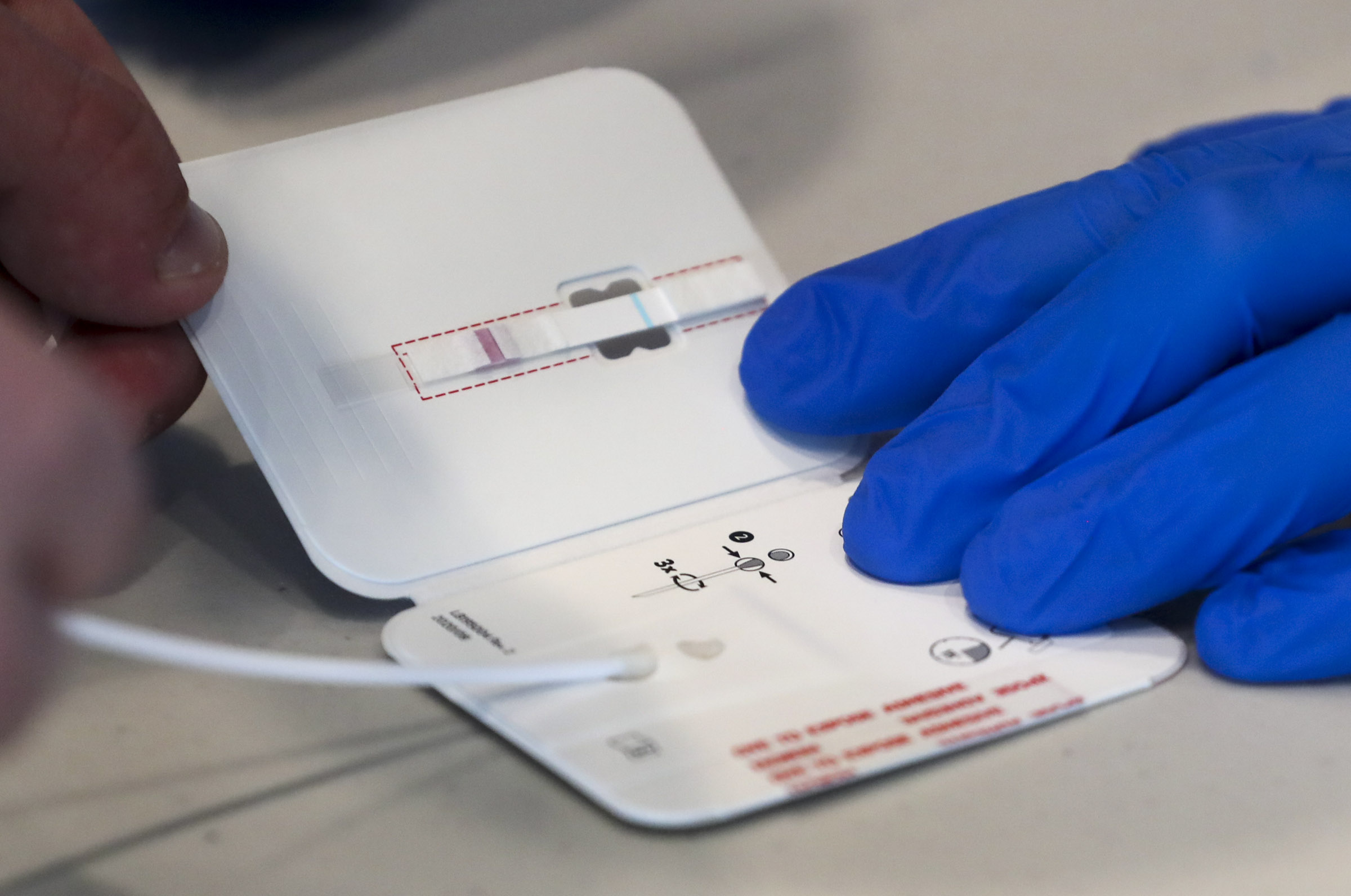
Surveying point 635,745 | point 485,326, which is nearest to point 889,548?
point 635,745

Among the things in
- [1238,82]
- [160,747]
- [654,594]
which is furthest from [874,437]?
[1238,82]

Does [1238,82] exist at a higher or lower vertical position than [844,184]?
lower

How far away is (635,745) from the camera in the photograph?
568 mm

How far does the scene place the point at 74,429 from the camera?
332mm

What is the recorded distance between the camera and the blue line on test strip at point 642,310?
82 cm

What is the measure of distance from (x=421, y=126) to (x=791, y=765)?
0.55 metres

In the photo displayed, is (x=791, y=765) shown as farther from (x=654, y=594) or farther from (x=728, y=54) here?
(x=728, y=54)

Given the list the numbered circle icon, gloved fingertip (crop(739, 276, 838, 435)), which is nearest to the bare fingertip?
gloved fingertip (crop(739, 276, 838, 435))

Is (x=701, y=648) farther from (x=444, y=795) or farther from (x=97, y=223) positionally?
(x=97, y=223)

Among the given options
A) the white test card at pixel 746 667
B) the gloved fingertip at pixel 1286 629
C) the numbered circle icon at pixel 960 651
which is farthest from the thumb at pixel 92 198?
the gloved fingertip at pixel 1286 629

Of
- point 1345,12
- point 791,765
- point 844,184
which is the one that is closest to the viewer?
point 791,765

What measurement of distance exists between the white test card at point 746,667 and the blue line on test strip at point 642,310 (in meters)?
0.17

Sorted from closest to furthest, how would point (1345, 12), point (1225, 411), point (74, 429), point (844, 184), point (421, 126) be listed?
point (74, 429) → point (1225, 411) → point (421, 126) → point (844, 184) → point (1345, 12)

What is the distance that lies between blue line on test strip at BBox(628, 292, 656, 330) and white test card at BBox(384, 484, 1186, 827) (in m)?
0.17
